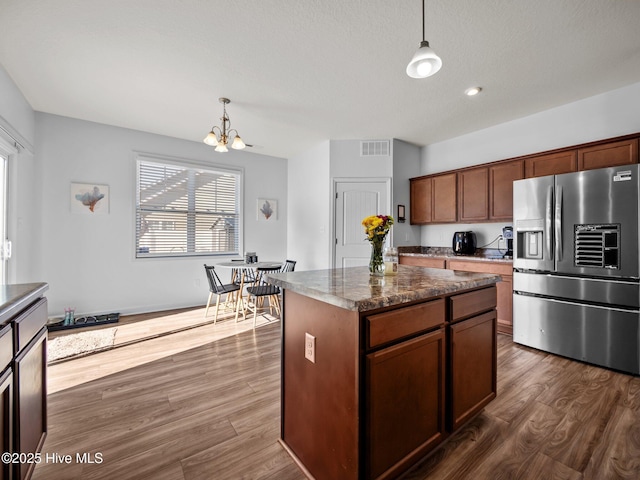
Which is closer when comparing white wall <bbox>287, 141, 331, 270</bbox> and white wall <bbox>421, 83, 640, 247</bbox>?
white wall <bbox>421, 83, 640, 247</bbox>

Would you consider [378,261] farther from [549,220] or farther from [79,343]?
[79,343]

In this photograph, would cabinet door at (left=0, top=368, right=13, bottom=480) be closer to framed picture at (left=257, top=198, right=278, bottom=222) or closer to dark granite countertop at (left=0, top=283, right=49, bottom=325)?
dark granite countertop at (left=0, top=283, right=49, bottom=325)

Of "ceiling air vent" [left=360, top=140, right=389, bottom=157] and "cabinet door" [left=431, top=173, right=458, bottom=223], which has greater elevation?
"ceiling air vent" [left=360, top=140, right=389, bottom=157]

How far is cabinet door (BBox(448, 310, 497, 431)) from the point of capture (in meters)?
1.60

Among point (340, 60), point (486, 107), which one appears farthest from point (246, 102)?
point (486, 107)

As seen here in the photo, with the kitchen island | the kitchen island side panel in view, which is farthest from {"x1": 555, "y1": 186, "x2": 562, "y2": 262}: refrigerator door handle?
the kitchen island side panel

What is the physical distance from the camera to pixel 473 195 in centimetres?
410

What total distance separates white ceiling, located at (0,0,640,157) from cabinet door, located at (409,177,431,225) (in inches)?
45.0

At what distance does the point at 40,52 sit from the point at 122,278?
9.49ft

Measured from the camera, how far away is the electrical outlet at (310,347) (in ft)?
4.53

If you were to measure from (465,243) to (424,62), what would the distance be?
125 inches

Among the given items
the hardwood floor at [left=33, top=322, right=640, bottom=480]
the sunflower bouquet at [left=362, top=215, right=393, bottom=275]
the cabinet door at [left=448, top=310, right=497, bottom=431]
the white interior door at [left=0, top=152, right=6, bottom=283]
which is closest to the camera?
the hardwood floor at [left=33, top=322, right=640, bottom=480]

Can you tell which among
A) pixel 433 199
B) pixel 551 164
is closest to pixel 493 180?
pixel 551 164

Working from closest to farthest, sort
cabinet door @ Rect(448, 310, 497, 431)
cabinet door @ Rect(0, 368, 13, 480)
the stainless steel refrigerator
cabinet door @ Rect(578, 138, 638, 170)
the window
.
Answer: cabinet door @ Rect(0, 368, 13, 480) → cabinet door @ Rect(448, 310, 497, 431) → the stainless steel refrigerator → cabinet door @ Rect(578, 138, 638, 170) → the window
